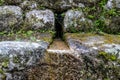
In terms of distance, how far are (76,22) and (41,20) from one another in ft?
2.50

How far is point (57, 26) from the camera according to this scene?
20.7ft

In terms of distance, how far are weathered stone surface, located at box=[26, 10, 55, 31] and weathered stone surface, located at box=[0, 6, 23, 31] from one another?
21cm

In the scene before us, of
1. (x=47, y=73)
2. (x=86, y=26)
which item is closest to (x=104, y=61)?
(x=47, y=73)

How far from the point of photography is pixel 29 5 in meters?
6.20

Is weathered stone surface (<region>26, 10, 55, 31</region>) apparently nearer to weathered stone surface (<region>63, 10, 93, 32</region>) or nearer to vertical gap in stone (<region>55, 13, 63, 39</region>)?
vertical gap in stone (<region>55, 13, 63, 39</region>)

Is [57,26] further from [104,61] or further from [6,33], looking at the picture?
[104,61]

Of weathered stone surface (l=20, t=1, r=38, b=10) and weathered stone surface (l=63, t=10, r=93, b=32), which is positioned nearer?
weathered stone surface (l=63, t=10, r=93, b=32)

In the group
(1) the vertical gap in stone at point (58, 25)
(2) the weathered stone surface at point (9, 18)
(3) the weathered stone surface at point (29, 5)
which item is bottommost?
(1) the vertical gap in stone at point (58, 25)

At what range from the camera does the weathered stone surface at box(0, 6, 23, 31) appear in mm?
5953

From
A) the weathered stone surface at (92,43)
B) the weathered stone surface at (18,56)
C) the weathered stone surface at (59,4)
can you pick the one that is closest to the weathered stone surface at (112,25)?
the weathered stone surface at (92,43)

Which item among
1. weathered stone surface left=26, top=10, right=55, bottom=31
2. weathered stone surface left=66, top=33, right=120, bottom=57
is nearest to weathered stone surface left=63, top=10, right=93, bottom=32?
weathered stone surface left=26, top=10, right=55, bottom=31

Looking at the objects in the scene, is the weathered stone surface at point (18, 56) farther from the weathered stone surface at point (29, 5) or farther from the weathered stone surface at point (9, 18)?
the weathered stone surface at point (29, 5)

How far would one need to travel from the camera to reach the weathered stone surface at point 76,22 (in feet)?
19.7

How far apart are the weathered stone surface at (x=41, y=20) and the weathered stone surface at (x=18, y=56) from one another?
5.14ft
